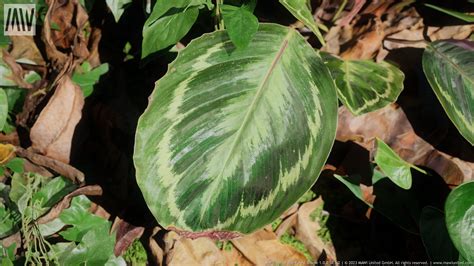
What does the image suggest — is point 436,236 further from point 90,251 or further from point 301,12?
point 90,251

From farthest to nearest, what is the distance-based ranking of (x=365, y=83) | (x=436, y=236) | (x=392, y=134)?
(x=392, y=134) → (x=365, y=83) → (x=436, y=236)

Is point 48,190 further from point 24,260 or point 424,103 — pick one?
point 424,103

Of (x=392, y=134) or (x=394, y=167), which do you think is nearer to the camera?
(x=394, y=167)

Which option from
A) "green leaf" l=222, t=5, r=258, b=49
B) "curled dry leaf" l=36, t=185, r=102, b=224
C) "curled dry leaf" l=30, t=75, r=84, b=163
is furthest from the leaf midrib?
"curled dry leaf" l=30, t=75, r=84, b=163

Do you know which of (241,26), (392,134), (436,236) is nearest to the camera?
(241,26)

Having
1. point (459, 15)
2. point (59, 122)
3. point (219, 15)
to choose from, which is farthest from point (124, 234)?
point (459, 15)

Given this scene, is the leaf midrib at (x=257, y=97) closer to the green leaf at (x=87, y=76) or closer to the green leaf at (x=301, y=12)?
the green leaf at (x=301, y=12)

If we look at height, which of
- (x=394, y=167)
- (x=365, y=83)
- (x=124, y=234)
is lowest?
(x=124, y=234)
